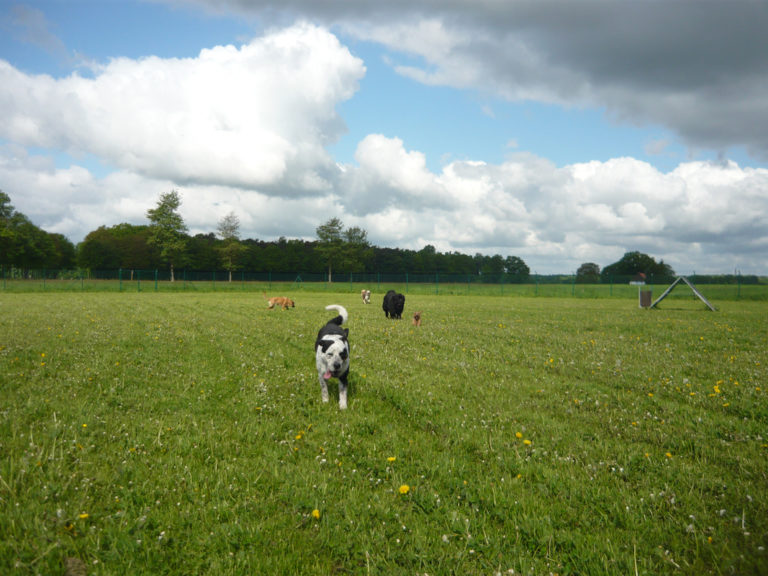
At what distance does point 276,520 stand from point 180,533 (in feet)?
2.44

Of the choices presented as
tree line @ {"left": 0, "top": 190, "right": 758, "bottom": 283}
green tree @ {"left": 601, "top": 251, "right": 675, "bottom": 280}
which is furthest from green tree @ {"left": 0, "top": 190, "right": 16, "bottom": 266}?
green tree @ {"left": 601, "top": 251, "right": 675, "bottom": 280}

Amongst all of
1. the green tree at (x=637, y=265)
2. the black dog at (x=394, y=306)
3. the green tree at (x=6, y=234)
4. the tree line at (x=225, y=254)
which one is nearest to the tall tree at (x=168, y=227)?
the tree line at (x=225, y=254)

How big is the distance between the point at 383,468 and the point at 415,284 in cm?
4809

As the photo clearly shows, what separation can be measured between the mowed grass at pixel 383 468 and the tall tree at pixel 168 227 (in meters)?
77.8

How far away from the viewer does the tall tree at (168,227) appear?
79.3 m

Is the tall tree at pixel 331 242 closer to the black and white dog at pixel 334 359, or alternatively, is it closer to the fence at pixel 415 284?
the fence at pixel 415 284

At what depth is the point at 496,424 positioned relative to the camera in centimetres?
564

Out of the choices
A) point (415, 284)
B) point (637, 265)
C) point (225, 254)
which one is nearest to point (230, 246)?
point (225, 254)

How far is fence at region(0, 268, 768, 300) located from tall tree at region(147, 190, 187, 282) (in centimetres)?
2503

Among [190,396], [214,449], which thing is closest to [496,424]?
[214,449]

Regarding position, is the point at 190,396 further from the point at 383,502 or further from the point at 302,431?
the point at 383,502

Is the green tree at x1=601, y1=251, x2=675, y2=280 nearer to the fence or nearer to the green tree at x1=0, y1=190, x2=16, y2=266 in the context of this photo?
the fence

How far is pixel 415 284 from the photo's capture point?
52312 mm

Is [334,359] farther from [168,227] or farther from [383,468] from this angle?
[168,227]
